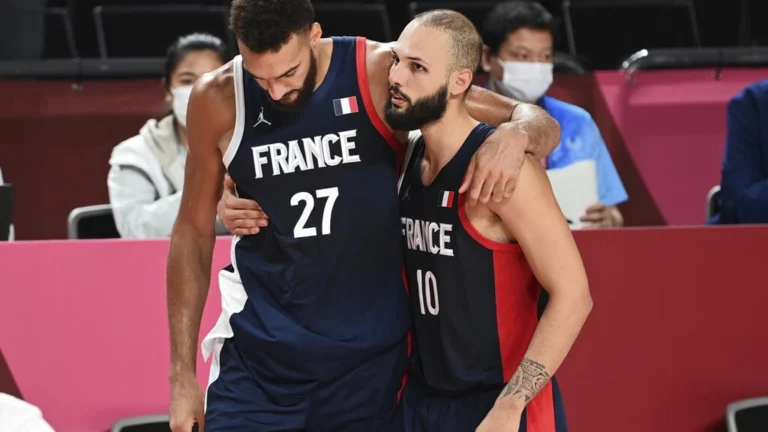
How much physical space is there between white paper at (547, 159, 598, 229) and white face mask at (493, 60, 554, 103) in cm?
64

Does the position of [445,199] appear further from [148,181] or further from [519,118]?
[148,181]

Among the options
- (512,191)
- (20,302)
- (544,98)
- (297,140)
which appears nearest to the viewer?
(512,191)

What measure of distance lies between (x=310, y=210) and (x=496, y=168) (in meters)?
0.51

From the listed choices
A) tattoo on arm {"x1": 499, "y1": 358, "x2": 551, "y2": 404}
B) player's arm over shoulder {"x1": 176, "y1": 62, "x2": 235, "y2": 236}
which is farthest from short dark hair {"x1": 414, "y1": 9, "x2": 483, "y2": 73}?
tattoo on arm {"x1": 499, "y1": 358, "x2": 551, "y2": 404}

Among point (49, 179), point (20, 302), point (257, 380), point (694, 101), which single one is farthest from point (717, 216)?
point (49, 179)

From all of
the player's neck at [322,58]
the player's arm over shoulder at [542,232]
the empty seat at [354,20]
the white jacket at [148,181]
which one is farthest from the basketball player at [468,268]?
the empty seat at [354,20]

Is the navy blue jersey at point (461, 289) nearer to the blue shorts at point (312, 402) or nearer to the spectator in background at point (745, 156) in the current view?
the blue shorts at point (312, 402)

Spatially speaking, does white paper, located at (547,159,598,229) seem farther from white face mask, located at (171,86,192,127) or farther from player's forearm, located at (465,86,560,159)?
white face mask, located at (171,86,192,127)

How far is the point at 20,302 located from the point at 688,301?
223cm

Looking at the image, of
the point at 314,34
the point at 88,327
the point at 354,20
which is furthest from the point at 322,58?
the point at 354,20

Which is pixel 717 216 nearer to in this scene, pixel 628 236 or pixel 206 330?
Answer: pixel 628 236

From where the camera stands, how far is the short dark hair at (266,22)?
2.46 m

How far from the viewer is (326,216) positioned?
262cm

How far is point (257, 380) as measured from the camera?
2701 mm
